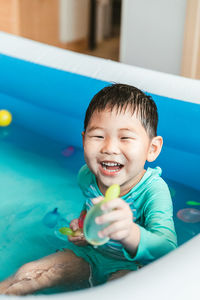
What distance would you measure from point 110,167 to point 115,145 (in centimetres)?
5

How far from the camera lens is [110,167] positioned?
3.22 ft

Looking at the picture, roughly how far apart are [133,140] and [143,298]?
1.13 feet

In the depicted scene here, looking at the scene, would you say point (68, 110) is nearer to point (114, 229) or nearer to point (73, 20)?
point (114, 229)

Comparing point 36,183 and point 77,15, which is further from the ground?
point 77,15

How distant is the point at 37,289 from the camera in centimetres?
104

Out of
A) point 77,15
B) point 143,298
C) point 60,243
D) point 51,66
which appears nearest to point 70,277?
point 60,243

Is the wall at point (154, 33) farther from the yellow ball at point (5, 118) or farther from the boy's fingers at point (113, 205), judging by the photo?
the boy's fingers at point (113, 205)

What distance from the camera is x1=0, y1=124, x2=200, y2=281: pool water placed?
4.42ft

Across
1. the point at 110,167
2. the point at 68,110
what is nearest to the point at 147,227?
the point at 110,167

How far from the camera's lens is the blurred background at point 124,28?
94.8 inches

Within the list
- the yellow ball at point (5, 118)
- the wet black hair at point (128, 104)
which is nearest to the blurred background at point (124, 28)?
the yellow ball at point (5, 118)

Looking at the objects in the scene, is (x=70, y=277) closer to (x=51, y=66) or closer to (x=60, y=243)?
(x=60, y=243)

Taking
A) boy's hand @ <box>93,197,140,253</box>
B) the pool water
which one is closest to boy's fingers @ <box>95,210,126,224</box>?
boy's hand @ <box>93,197,140,253</box>

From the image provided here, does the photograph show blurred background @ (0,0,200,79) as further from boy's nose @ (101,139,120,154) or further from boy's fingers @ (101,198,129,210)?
boy's fingers @ (101,198,129,210)
